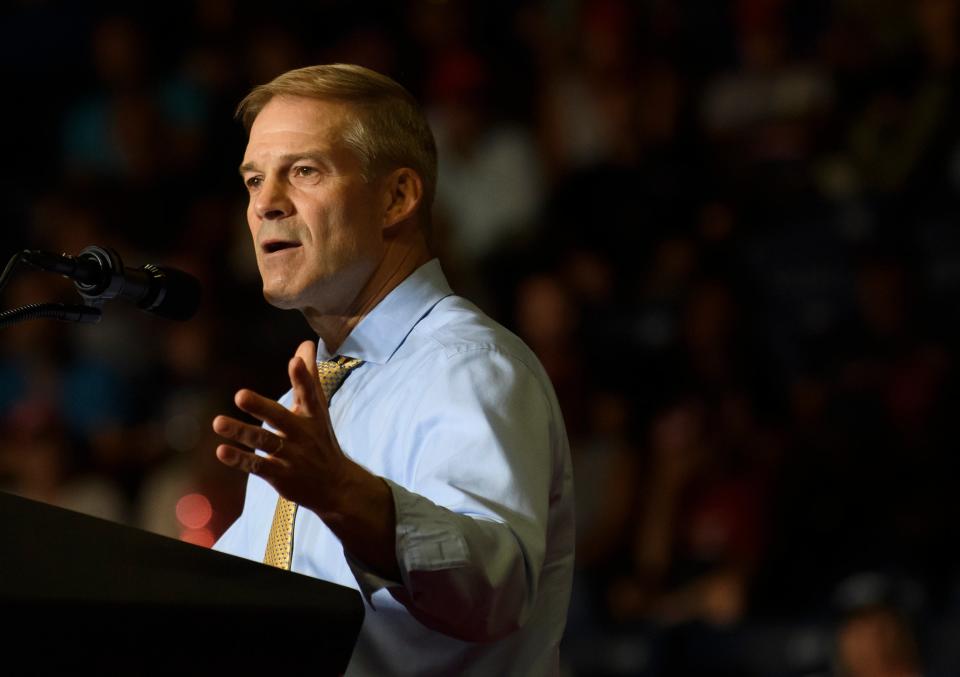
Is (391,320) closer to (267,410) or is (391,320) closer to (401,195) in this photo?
(401,195)

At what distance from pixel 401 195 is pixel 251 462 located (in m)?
0.70

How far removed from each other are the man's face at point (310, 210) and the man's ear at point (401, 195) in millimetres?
42

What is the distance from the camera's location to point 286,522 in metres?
1.71

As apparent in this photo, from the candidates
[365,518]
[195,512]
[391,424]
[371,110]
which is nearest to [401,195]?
[371,110]

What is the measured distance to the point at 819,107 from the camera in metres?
5.18

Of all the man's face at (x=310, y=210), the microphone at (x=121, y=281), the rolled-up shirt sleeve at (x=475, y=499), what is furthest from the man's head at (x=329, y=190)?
the rolled-up shirt sleeve at (x=475, y=499)

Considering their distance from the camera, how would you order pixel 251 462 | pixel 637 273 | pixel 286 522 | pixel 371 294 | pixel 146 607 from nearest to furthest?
Answer: pixel 146 607
pixel 251 462
pixel 286 522
pixel 371 294
pixel 637 273

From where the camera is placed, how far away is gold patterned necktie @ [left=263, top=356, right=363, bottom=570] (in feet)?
5.56

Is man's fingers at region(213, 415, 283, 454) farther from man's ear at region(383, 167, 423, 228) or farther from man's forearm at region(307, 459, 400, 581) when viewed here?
man's ear at region(383, 167, 423, 228)

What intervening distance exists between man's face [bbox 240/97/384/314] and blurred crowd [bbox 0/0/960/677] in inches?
85.6

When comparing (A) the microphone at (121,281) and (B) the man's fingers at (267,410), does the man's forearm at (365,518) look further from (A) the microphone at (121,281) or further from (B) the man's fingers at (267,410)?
(A) the microphone at (121,281)

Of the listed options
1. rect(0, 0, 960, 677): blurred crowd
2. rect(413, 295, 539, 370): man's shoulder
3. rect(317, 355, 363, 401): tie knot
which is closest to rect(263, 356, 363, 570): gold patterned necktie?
rect(317, 355, 363, 401): tie knot

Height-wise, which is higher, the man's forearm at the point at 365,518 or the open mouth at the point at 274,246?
the open mouth at the point at 274,246

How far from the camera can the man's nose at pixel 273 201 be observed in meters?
1.79
